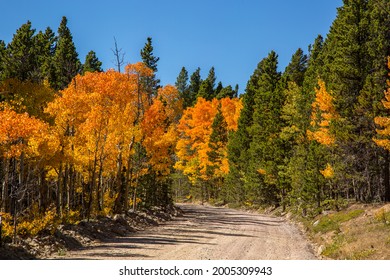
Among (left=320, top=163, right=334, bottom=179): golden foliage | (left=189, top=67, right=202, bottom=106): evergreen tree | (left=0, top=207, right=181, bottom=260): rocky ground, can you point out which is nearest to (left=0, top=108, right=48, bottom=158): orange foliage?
(left=0, top=207, right=181, bottom=260): rocky ground

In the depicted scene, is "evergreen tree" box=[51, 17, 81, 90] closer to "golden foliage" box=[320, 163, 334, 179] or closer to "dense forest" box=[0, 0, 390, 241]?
"dense forest" box=[0, 0, 390, 241]

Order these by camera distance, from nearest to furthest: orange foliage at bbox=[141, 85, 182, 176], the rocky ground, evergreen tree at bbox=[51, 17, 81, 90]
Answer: the rocky ground
orange foliage at bbox=[141, 85, 182, 176]
evergreen tree at bbox=[51, 17, 81, 90]

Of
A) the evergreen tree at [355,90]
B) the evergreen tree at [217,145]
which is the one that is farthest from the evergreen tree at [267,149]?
the evergreen tree at [355,90]

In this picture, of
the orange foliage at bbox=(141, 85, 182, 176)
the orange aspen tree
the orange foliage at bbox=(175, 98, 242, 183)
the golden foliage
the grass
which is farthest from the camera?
the orange foliage at bbox=(175, 98, 242, 183)

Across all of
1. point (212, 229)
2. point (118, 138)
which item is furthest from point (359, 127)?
point (118, 138)

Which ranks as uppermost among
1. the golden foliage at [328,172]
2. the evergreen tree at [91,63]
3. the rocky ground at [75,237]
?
the evergreen tree at [91,63]

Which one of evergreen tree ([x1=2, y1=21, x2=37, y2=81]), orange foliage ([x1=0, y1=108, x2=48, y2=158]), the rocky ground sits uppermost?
evergreen tree ([x1=2, y1=21, x2=37, y2=81])

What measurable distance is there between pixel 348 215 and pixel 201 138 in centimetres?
4317

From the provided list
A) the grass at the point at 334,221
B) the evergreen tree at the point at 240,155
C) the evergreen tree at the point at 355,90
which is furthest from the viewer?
the evergreen tree at the point at 240,155

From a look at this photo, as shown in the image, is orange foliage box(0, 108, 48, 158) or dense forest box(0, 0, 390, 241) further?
dense forest box(0, 0, 390, 241)

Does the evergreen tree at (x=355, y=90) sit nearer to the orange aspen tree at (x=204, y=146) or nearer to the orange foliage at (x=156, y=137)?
the orange foliage at (x=156, y=137)

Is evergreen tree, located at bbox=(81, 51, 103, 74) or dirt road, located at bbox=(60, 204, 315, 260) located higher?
evergreen tree, located at bbox=(81, 51, 103, 74)

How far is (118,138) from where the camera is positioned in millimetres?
28781

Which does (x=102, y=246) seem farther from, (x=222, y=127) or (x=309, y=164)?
(x=222, y=127)
